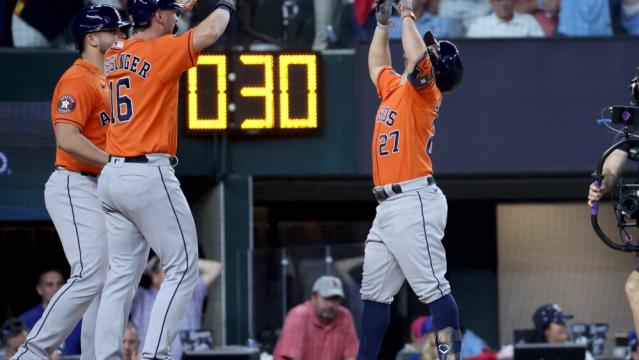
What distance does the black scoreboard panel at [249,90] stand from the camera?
11.5 m

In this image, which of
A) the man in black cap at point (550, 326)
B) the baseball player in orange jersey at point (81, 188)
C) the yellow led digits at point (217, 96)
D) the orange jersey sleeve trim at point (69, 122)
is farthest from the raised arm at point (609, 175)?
the yellow led digits at point (217, 96)

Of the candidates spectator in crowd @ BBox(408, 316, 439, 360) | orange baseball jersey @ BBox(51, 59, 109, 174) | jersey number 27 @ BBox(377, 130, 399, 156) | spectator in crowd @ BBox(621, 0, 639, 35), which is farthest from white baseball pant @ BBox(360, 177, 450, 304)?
spectator in crowd @ BBox(621, 0, 639, 35)

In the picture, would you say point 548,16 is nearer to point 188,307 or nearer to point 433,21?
point 433,21

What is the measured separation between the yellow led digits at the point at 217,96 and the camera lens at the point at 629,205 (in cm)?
492

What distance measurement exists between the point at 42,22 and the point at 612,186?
19.7 feet

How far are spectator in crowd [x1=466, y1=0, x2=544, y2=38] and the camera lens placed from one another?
512cm

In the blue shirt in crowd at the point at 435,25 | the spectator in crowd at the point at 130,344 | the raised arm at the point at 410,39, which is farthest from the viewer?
the blue shirt in crowd at the point at 435,25

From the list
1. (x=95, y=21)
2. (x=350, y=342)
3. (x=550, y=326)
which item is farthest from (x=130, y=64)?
(x=550, y=326)

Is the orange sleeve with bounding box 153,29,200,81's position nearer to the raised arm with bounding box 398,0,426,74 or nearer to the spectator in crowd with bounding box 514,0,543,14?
the raised arm with bounding box 398,0,426,74

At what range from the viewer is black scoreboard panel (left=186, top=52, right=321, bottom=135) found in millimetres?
11500

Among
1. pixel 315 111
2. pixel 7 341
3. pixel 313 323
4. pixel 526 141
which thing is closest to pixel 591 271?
→ pixel 526 141

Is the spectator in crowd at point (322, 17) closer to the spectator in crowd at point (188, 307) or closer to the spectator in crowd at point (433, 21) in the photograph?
the spectator in crowd at point (433, 21)

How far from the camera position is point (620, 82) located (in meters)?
12.1

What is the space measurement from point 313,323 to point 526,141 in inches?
122
